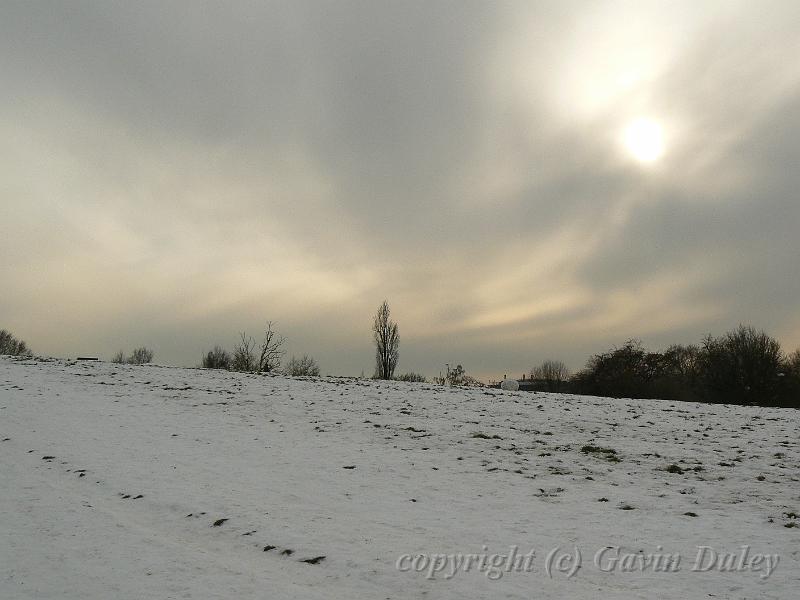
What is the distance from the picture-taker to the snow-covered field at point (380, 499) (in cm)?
666

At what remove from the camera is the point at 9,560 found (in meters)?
7.24

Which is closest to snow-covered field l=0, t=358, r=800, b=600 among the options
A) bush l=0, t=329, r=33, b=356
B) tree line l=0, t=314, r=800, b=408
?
tree line l=0, t=314, r=800, b=408

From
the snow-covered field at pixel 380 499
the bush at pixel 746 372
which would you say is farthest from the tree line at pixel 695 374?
the snow-covered field at pixel 380 499

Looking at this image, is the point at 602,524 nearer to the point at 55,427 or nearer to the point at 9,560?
the point at 9,560

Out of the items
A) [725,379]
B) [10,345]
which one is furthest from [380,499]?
[10,345]

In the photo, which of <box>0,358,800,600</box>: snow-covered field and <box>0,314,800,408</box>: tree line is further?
<box>0,314,800,408</box>: tree line

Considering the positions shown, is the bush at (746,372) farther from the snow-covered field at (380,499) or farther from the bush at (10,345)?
the bush at (10,345)

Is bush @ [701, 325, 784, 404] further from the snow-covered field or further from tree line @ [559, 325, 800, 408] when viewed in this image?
the snow-covered field

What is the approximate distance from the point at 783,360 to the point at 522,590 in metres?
65.0

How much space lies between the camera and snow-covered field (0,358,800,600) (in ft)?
21.8

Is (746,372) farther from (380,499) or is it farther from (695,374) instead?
(380,499)

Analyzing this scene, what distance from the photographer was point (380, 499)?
33.2 feet

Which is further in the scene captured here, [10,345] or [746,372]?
[10,345]

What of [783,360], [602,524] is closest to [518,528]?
[602,524]
